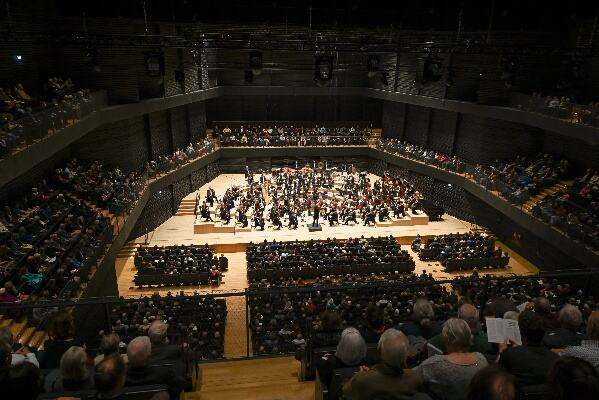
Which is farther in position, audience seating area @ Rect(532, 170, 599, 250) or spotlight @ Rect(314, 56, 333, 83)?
audience seating area @ Rect(532, 170, 599, 250)

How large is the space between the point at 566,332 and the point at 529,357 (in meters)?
1.09

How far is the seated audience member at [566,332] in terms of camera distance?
3.94 metres

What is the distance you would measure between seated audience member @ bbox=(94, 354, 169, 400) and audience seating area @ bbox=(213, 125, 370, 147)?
78.2 ft

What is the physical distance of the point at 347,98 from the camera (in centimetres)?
3047

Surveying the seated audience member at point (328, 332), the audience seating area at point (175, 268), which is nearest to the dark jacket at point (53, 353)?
the seated audience member at point (328, 332)

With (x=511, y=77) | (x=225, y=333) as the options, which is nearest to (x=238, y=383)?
(x=225, y=333)

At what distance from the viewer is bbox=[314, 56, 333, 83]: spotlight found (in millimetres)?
14281

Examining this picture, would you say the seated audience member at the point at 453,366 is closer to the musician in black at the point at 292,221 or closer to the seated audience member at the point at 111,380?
the seated audience member at the point at 111,380

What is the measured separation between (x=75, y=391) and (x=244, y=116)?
91.0ft

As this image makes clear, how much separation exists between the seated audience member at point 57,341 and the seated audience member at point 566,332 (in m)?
4.21

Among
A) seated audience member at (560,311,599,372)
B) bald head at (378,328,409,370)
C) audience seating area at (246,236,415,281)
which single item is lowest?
audience seating area at (246,236,415,281)

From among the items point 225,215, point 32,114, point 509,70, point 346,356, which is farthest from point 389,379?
point 225,215

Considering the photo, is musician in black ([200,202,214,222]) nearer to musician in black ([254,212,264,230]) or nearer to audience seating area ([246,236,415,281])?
musician in black ([254,212,264,230])

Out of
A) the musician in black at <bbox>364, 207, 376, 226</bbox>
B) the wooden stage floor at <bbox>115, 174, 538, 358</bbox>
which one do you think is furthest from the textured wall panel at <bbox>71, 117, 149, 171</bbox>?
the musician in black at <bbox>364, 207, 376, 226</bbox>
